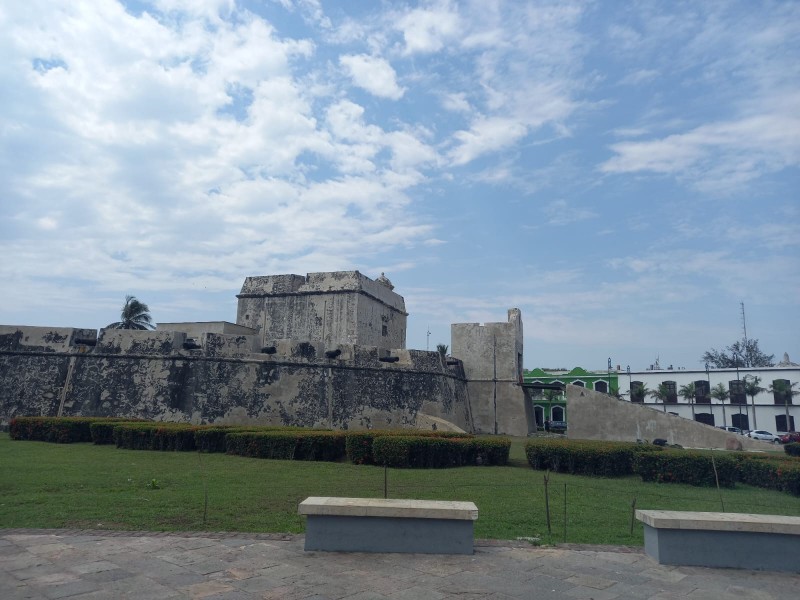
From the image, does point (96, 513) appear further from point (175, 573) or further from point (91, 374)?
point (91, 374)

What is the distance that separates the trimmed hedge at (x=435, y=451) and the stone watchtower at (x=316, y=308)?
12075 mm

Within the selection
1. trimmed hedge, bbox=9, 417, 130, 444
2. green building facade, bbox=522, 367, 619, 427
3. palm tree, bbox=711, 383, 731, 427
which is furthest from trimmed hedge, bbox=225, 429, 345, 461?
palm tree, bbox=711, 383, 731, 427

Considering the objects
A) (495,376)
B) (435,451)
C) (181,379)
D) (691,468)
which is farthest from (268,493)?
(495,376)

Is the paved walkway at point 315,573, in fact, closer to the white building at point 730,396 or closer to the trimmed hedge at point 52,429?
the trimmed hedge at point 52,429

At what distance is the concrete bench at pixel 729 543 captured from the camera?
5.00 metres

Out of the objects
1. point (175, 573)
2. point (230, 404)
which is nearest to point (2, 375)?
point (230, 404)

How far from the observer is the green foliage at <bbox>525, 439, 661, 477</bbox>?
455 inches

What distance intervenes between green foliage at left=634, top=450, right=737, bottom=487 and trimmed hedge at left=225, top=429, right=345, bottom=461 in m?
6.40

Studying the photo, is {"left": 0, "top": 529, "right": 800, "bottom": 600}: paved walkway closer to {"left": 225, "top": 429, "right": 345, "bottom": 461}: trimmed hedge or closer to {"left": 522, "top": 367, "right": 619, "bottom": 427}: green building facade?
{"left": 225, "top": 429, "right": 345, "bottom": 461}: trimmed hedge

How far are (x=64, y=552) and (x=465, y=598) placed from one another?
3.44m

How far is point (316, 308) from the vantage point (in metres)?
24.7

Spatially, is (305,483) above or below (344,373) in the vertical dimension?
below

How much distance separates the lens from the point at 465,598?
Answer: 402cm

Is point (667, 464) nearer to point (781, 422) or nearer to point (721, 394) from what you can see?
point (721, 394)
